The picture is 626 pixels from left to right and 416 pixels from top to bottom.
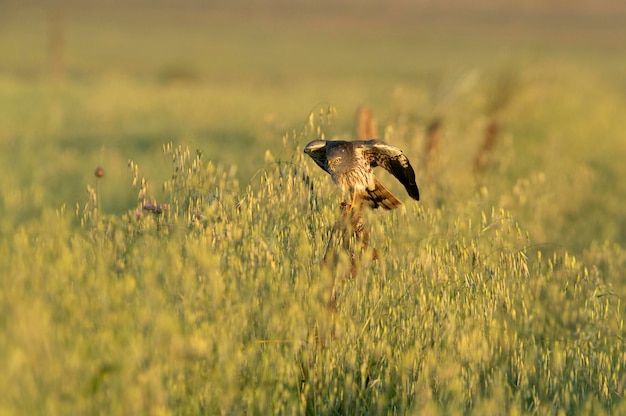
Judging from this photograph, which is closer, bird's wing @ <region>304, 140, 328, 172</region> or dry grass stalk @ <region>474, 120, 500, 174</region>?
bird's wing @ <region>304, 140, 328, 172</region>

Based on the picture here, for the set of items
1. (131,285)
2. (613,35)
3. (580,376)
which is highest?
(613,35)

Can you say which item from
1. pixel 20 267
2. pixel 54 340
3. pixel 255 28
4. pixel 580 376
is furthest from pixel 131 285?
pixel 255 28

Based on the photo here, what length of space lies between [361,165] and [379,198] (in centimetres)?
26

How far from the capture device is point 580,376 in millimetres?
5156

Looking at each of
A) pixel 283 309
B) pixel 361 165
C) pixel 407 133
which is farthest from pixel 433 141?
pixel 283 309

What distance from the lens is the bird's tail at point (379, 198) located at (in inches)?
192

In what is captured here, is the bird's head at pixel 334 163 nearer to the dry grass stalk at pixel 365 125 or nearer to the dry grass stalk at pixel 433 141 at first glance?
the dry grass stalk at pixel 365 125

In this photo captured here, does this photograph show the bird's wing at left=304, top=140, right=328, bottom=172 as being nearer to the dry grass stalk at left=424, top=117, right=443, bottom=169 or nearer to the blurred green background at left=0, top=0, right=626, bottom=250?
the blurred green background at left=0, top=0, right=626, bottom=250

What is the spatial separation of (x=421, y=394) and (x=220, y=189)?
1841 millimetres

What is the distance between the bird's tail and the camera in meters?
4.88

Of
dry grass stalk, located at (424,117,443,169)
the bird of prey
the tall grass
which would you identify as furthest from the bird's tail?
dry grass stalk, located at (424,117,443,169)

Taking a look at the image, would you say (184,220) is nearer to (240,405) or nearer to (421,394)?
(240,405)

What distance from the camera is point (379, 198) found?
493 centimetres

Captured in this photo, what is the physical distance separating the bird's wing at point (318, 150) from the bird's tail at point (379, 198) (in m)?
0.30
